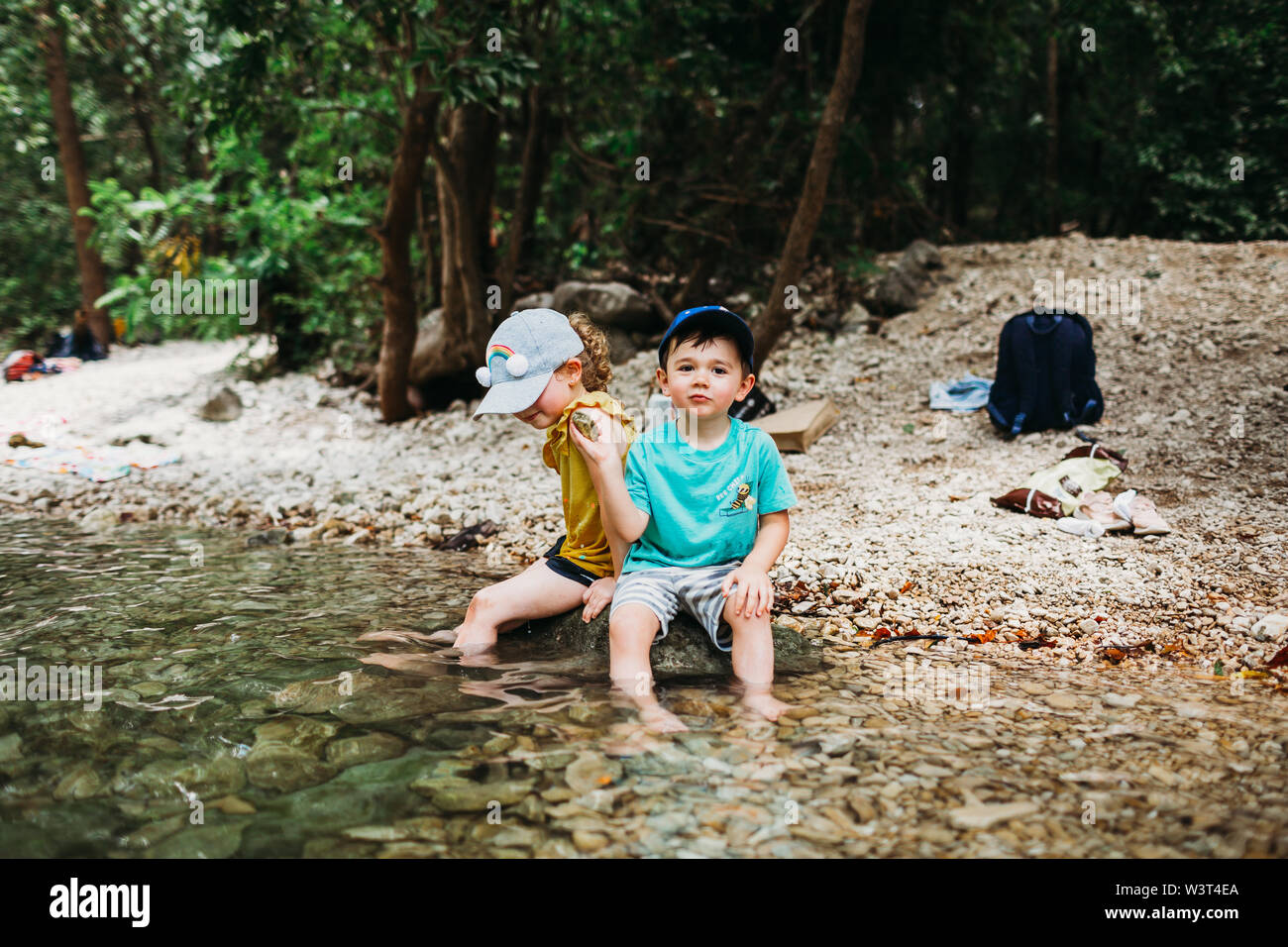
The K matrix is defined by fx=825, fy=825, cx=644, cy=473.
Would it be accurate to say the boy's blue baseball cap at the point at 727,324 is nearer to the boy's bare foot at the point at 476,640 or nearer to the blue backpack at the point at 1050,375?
the boy's bare foot at the point at 476,640

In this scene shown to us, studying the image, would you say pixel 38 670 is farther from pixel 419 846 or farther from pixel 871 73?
pixel 871 73

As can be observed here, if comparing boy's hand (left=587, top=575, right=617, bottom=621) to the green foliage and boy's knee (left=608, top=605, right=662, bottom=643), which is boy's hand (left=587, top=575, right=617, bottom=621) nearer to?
boy's knee (left=608, top=605, right=662, bottom=643)

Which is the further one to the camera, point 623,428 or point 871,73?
point 871,73

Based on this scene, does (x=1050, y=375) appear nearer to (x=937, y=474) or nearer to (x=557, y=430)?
(x=937, y=474)

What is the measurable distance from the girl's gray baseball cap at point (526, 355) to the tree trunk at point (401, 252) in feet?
16.8

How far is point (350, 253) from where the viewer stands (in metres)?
11.1

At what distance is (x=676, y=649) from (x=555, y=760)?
81cm

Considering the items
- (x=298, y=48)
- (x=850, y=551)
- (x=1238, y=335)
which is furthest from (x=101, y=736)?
(x=1238, y=335)

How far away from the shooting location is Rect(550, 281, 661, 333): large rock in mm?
9500

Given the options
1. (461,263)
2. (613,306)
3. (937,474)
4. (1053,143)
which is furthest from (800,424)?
(1053,143)

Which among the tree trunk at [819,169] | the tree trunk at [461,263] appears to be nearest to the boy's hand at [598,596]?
the tree trunk at [819,169]

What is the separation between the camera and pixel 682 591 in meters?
2.78

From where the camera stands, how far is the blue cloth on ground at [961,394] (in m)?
6.91

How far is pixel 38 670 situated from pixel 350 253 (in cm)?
928
